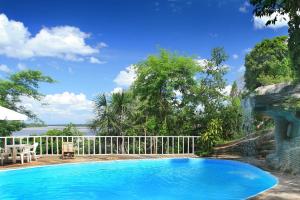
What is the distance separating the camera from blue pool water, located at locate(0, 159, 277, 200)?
Result: 7.96 m

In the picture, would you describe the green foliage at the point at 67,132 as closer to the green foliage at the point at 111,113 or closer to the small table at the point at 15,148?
the green foliage at the point at 111,113

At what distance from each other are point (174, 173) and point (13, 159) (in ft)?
15.4

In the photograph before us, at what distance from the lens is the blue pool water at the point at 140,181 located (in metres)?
7.96

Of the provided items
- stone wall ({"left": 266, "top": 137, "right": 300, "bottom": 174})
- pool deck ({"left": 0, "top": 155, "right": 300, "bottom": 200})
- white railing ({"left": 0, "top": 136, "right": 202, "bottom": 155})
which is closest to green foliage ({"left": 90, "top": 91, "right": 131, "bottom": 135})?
white railing ({"left": 0, "top": 136, "right": 202, "bottom": 155})

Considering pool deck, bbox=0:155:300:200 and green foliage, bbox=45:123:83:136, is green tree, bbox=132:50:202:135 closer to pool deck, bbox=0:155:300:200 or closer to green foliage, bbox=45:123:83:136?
green foliage, bbox=45:123:83:136

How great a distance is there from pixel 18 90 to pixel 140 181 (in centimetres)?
874

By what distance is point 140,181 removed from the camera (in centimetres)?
967

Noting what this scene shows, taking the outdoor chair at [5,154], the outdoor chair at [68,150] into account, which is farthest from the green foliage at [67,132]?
the outdoor chair at [5,154]

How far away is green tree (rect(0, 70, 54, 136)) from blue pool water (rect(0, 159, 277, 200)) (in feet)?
19.9

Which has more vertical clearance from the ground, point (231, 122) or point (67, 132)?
point (231, 122)

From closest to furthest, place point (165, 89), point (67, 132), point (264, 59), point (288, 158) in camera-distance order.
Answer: point (288, 158), point (67, 132), point (165, 89), point (264, 59)

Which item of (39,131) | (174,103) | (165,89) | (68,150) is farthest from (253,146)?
(39,131)

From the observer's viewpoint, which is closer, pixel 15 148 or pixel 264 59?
pixel 15 148

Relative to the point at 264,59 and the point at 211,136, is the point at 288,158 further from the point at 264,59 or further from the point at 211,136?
the point at 264,59
